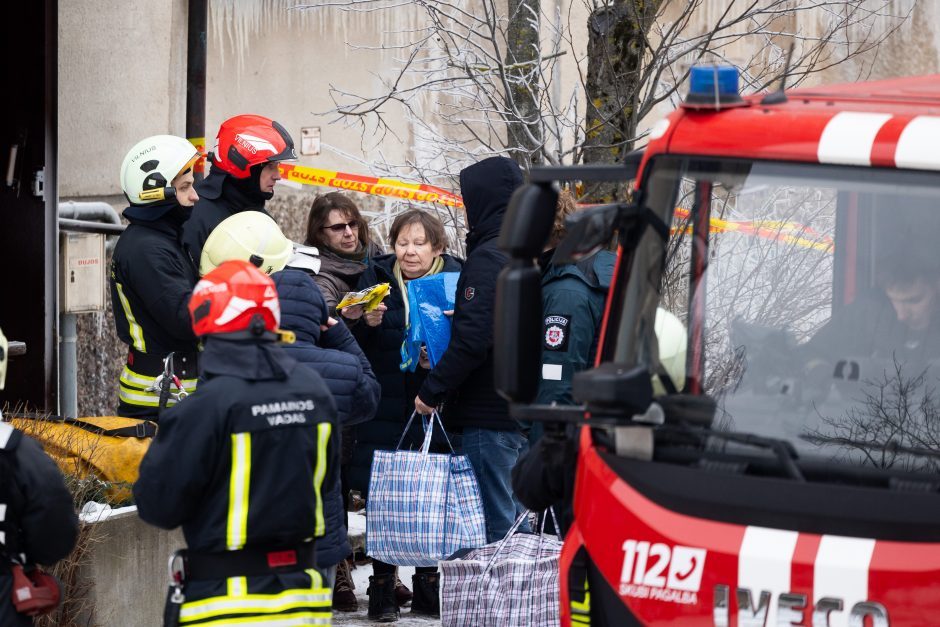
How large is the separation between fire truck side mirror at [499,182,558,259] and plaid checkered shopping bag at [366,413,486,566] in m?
2.61

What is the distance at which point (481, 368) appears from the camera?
639 cm

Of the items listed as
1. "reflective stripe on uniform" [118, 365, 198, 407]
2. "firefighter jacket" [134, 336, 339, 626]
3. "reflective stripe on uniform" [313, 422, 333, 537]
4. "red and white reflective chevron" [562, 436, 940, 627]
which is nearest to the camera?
"red and white reflective chevron" [562, 436, 940, 627]

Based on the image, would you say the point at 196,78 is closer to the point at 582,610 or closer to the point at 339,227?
the point at 339,227

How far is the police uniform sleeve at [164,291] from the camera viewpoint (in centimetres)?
594

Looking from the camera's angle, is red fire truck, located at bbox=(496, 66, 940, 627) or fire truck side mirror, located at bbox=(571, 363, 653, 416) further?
fire truck side mirror, located at bbox=(571, 363, 653, 416)

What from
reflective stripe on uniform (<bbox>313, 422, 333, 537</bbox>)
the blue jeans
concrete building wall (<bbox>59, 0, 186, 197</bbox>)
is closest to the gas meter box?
concrete building wall (<bbox>59, 0, 186, 197</bbox>)

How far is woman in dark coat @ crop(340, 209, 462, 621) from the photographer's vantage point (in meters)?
6.72

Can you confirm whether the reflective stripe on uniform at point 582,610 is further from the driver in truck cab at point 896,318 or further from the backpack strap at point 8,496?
the backpack strap at point 8,496

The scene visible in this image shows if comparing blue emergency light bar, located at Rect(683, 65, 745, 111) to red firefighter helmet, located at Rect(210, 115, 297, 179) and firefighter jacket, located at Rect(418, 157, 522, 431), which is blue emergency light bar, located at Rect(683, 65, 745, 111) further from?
red firefighter helmet, located at Rect(210, 115, 297, 179)

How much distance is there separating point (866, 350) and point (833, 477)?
38 centimetres

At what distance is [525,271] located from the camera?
3.63 meters

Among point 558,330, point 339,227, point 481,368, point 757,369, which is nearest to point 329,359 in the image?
point 558,330

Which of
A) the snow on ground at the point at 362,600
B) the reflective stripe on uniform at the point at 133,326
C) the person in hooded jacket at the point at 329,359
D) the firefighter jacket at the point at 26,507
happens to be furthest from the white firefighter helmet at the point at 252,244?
the snow on ground at the point at 362,600

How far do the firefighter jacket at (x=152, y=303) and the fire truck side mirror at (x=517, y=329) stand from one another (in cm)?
261
